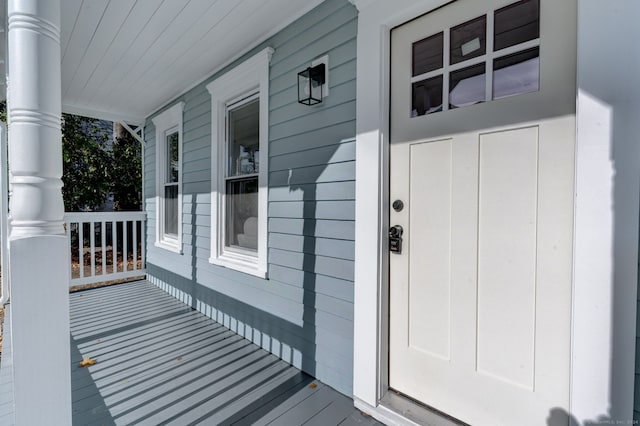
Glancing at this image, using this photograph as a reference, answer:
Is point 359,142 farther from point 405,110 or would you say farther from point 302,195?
point 302,195

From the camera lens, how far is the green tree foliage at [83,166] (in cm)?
679

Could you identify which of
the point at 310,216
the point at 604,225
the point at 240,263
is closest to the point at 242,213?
the point at 240,263

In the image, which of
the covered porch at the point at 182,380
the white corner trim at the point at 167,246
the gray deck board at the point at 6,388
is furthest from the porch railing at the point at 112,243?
the gray deck board at the point at 6,388

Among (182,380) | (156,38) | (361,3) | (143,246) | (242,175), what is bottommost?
(182,380)

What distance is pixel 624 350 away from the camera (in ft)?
3.72

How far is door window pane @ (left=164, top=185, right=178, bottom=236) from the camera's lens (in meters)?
4.52

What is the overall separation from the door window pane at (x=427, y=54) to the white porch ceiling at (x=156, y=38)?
892 millimetres

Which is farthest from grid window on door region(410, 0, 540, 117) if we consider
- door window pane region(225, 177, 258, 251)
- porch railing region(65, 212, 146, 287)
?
porch railing region(65, 212, 146, 287)

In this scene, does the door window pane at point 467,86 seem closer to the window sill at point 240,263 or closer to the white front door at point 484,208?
the white front door at point 484,208

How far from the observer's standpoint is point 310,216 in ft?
7.55

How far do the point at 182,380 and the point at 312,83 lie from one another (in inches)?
87.4

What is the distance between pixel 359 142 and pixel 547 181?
37.8 inches

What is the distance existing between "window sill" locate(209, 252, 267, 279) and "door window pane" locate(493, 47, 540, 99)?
6.78 feet

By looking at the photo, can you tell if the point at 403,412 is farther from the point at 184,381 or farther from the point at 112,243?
the point at 112,243
